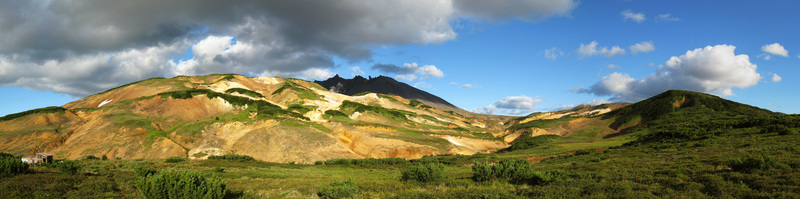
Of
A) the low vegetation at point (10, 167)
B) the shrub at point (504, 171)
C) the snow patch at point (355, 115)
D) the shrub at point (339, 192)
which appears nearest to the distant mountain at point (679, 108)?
the snow patch at point (355, 115)

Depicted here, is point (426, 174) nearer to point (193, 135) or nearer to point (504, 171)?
point (504, 171)

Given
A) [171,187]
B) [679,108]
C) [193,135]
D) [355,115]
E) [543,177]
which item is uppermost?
[355,115]

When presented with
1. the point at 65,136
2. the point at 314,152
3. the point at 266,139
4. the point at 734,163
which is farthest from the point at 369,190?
the point at 65,136

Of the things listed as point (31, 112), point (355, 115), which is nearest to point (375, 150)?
point (355, 115)

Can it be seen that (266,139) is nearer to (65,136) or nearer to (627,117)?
(65,136)

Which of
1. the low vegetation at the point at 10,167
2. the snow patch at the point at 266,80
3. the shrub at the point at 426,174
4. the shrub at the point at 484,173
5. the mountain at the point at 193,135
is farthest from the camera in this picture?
the snow patch at the point at 266,80

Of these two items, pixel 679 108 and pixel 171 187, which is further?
pixel 679 108

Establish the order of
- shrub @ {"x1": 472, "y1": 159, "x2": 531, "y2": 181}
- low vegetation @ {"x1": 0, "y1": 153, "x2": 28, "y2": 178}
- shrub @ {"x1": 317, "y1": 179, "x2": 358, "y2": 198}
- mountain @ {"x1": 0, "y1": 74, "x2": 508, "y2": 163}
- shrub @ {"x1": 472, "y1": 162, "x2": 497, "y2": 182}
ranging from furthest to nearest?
mountain @ {"x1": 0, "y1": 74, "x2": 508, "y2": 163} < shrub @ {"x1": 472, "y1": 162, "x2": 497, "y2": 182} < shrub @ {"x1": 472, "y1": 159, "x2": 531, "y2": 181} < low vegetation @ {"x1": 0, "y1": 153, "x2": 28, "y2": 178} < shrub @ {"x1": 317, "y1": 179, "x2": 358, "y2": 198}

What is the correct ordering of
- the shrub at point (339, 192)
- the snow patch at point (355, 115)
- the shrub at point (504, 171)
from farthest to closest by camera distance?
the snow patch at point (355, 115)
the shrub at point (504, 171)
the shrub at point (339, 192)

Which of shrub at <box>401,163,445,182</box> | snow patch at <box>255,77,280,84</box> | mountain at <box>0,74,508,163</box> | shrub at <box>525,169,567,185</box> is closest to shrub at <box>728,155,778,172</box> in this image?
shrub at <box>525,169,567,185</box>

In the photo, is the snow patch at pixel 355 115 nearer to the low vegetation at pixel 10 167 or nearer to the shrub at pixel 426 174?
the shrub at pixel 426 174

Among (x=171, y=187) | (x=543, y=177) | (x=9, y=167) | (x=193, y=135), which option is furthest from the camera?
(x=193, y=135)

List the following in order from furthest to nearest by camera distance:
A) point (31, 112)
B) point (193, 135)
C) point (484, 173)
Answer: point (31, 112) < point (193, 135) < point (484, 173)

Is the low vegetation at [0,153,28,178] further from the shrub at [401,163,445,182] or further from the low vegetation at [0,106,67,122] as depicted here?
the low vegetation at [0,106,67,122]
